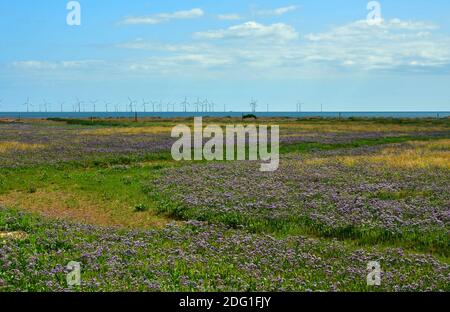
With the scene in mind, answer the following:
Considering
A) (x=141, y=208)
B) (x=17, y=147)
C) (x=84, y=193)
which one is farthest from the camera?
(x=17, y=147)

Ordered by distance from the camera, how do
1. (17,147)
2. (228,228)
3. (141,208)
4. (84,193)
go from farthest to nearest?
(17,147) → (84,193) → (141,208) → (228,228)

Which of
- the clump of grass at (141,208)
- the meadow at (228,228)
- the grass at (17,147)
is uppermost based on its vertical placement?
the grass at (17,147)

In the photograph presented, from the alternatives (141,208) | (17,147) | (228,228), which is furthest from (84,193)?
(17,147)

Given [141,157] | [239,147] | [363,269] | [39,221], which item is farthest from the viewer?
[239,147]

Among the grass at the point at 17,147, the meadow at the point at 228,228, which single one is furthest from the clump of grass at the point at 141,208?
the grass at the point at 17,147

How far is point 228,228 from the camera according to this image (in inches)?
664

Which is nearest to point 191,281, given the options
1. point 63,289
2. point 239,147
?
point 63,289

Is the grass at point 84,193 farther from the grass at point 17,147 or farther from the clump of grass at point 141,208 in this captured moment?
the grass at point 17,147

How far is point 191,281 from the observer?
1038cm

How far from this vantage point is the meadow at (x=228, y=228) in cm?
1084

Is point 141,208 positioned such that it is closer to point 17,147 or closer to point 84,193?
point 84,193

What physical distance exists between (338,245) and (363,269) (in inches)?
92.1

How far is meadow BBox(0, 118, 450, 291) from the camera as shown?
427 inches

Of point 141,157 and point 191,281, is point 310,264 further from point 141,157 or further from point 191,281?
point 141,157
